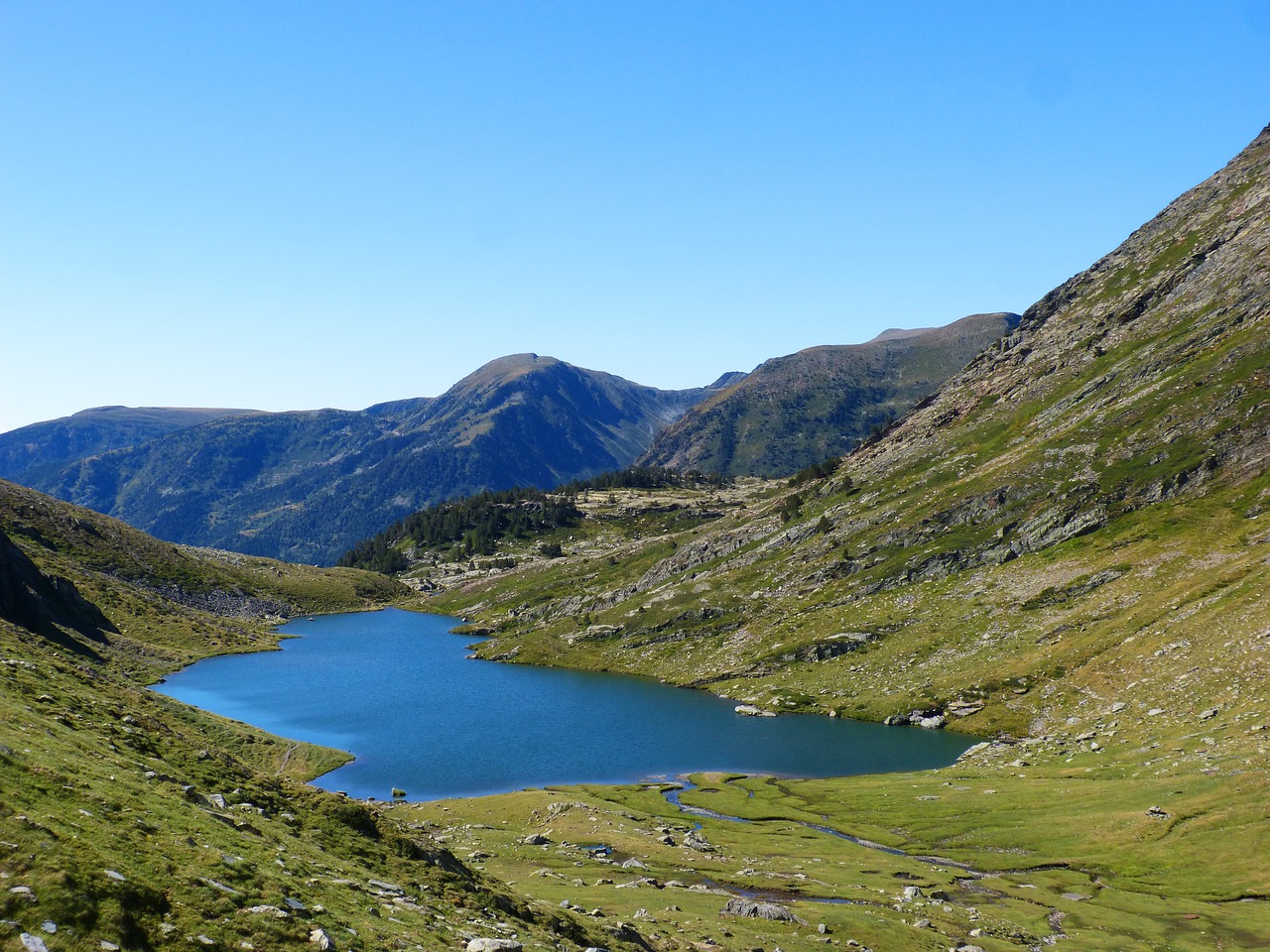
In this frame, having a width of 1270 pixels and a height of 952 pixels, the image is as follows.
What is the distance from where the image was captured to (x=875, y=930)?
146 ft

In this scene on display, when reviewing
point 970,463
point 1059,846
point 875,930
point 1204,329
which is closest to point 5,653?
point 875,930

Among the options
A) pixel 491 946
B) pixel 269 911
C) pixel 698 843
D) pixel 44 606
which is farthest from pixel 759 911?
pixel 44 606

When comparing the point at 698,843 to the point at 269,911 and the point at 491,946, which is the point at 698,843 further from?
the point at 269,911

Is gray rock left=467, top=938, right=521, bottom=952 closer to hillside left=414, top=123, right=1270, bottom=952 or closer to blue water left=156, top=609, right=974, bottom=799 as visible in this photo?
hillside left=414, top=123, right=1270, bottom=952

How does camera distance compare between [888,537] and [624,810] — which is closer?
[624,810]

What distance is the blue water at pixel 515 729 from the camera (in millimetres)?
102062

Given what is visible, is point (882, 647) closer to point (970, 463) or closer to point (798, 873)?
point (970, 463)

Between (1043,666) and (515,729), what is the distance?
79540 millimetres

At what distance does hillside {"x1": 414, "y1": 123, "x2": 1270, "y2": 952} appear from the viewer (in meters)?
54.9

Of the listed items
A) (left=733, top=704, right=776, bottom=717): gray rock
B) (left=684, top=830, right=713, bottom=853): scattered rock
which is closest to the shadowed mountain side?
(left=684, top=830, right=713, bottom=853): scattered rock

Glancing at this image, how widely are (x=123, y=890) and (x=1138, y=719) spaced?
10115 cm

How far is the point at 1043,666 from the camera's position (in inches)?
4592

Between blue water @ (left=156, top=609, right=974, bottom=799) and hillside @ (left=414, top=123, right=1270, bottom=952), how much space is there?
867 cm

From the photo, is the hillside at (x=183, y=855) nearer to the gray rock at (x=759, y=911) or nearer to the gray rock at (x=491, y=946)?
the gray rock at (x=491, y=946)
